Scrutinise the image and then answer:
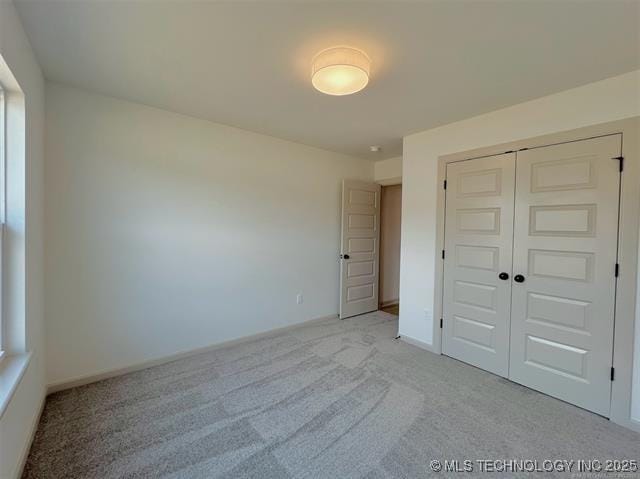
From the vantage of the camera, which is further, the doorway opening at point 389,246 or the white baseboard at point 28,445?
the doorway opening at point 389,246

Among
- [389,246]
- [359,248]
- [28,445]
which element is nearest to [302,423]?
[28,445]

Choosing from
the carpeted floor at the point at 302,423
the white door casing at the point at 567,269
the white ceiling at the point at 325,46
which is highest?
the white ceiling at the point at 325,46

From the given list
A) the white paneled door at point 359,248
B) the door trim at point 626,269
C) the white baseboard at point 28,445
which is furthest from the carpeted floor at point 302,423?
the white paneled door at point 359,248

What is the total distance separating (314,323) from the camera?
409 cm

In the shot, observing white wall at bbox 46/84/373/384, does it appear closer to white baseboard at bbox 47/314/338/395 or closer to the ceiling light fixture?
white baseboard at bbox 47/314/338/395

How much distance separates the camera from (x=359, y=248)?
4516 millimetres

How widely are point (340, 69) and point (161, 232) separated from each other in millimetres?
2208

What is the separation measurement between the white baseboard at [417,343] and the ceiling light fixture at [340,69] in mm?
2781

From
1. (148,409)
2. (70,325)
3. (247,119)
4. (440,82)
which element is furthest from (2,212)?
(440,82)

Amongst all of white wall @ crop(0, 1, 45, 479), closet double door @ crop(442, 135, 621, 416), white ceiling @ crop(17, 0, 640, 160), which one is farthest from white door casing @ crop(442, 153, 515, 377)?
white wall @ crop(0, 1, 45, 479)

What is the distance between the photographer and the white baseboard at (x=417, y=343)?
3.26 metres

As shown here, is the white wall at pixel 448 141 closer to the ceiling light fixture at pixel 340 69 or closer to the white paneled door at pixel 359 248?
the white paneled door at pixel 359 248

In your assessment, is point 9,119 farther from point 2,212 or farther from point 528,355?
point 528,355

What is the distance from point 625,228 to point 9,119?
403 cm
